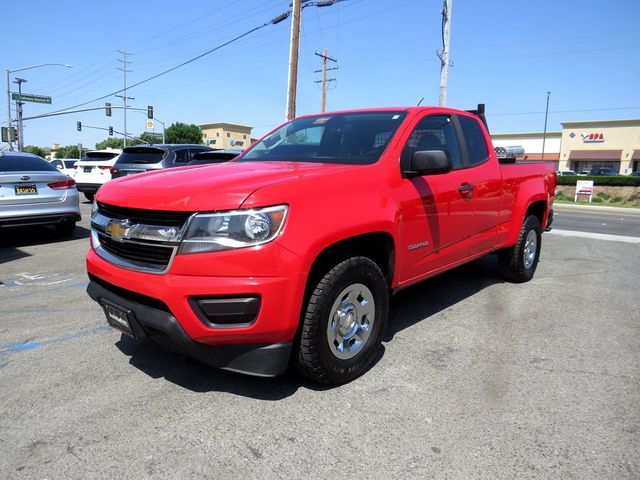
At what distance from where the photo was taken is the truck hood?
248 cm

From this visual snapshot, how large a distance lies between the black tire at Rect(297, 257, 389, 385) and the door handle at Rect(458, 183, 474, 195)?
136 centimetres

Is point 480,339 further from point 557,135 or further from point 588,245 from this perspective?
point 557,135

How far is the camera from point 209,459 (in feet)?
7.48

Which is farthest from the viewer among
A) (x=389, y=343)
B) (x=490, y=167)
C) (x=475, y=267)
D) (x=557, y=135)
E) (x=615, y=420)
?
(x=557, y=135)

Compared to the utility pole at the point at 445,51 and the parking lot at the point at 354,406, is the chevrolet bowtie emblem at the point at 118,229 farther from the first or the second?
the utility pole at the point at 445,51

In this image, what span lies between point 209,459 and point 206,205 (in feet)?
4.16

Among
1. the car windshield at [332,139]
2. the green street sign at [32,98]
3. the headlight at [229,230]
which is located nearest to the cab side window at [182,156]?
the car windshield at [332,139]

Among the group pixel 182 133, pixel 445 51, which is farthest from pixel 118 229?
pixel 182 133

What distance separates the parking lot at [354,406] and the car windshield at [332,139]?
153cm

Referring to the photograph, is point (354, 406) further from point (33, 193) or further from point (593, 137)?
point (593, 137)

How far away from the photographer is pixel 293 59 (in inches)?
600

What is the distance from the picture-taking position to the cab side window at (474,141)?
4430 millimetres

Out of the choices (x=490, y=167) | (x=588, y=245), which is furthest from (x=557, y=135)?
(x=490, y=167)

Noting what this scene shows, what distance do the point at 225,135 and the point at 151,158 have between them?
88.7 m
